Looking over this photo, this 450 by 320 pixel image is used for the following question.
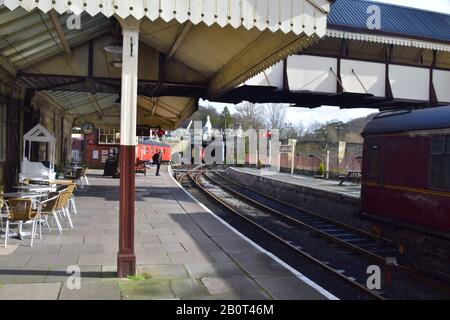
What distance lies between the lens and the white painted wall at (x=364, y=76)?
15.2m

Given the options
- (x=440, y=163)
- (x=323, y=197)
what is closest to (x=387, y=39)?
(x=323, y=197)

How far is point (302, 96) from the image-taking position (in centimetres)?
1539

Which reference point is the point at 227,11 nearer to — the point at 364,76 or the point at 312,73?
the point at 312,73

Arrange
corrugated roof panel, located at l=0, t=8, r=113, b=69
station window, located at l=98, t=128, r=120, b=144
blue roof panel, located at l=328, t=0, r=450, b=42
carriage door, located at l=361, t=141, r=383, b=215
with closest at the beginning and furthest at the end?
corrugated roof panel, located at l=0, t=8, r=113, b=69, carriage door, located at l=361, t=141, r=383, b=215, blue roof panel, located at l=328, t=0, r=450, b=42, station window, located at l=98, t=128, r=120, b=144

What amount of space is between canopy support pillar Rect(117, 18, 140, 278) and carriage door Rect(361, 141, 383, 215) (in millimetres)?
5792

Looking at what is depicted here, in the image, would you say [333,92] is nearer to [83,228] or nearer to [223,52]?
[223,52]

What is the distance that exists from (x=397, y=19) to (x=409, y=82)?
214cm

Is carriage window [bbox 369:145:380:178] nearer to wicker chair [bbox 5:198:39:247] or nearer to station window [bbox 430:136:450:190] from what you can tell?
station window [bbox 430:136:450:190]

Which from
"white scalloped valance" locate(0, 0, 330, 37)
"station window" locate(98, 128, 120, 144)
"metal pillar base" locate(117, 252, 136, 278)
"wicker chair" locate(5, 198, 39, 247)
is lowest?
"metal pillar base" locate(117, 252, 136, 278)

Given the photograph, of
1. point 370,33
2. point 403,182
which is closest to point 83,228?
point 403,182

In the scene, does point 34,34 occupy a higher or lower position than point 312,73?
lower

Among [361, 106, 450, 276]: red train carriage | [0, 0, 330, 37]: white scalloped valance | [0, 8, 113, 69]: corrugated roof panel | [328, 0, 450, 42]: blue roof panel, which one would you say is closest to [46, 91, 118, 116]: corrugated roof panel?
[0, 8, 113, 69]: corrugated roof panel

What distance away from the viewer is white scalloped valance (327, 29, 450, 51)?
13517 mm

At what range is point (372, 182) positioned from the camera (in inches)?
409
